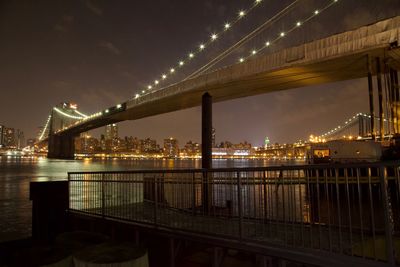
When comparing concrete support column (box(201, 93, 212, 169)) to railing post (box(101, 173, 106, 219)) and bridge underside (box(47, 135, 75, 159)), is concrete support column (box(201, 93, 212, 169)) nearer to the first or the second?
railing post (box(101, 173, 106, 219))

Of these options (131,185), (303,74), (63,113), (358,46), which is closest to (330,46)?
(358,46)

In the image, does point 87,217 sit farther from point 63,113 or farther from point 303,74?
point 63,113

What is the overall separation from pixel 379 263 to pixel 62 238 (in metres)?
4.31

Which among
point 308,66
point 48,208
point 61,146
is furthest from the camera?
point 61,146

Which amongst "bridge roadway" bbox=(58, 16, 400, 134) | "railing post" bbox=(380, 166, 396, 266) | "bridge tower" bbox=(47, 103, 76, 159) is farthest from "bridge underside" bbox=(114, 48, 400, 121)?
"bridge tower" bbox=(47, 103, 76, 159)

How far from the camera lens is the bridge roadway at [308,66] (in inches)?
613

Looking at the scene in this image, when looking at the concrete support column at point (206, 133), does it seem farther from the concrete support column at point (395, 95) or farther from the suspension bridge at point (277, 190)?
the concrete support column at point (395, 95)

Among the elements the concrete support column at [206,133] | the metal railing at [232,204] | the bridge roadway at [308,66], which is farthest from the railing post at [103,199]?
the bridge roadway at [308,66]

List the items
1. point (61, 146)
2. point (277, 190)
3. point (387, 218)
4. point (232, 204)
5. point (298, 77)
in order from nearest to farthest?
point (387, 218) < point (277, 190) < point (232, 204) < point (298, 77) < point (61, 146)

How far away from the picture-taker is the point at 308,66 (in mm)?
17859

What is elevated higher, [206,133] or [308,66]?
[308,66]

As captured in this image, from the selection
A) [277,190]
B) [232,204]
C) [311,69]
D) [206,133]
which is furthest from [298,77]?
[277,190]

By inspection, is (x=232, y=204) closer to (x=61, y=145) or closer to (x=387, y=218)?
(x=387, y=218)

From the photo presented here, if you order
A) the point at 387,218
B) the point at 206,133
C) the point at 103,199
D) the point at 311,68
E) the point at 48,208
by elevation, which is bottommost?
the point at 48,208
